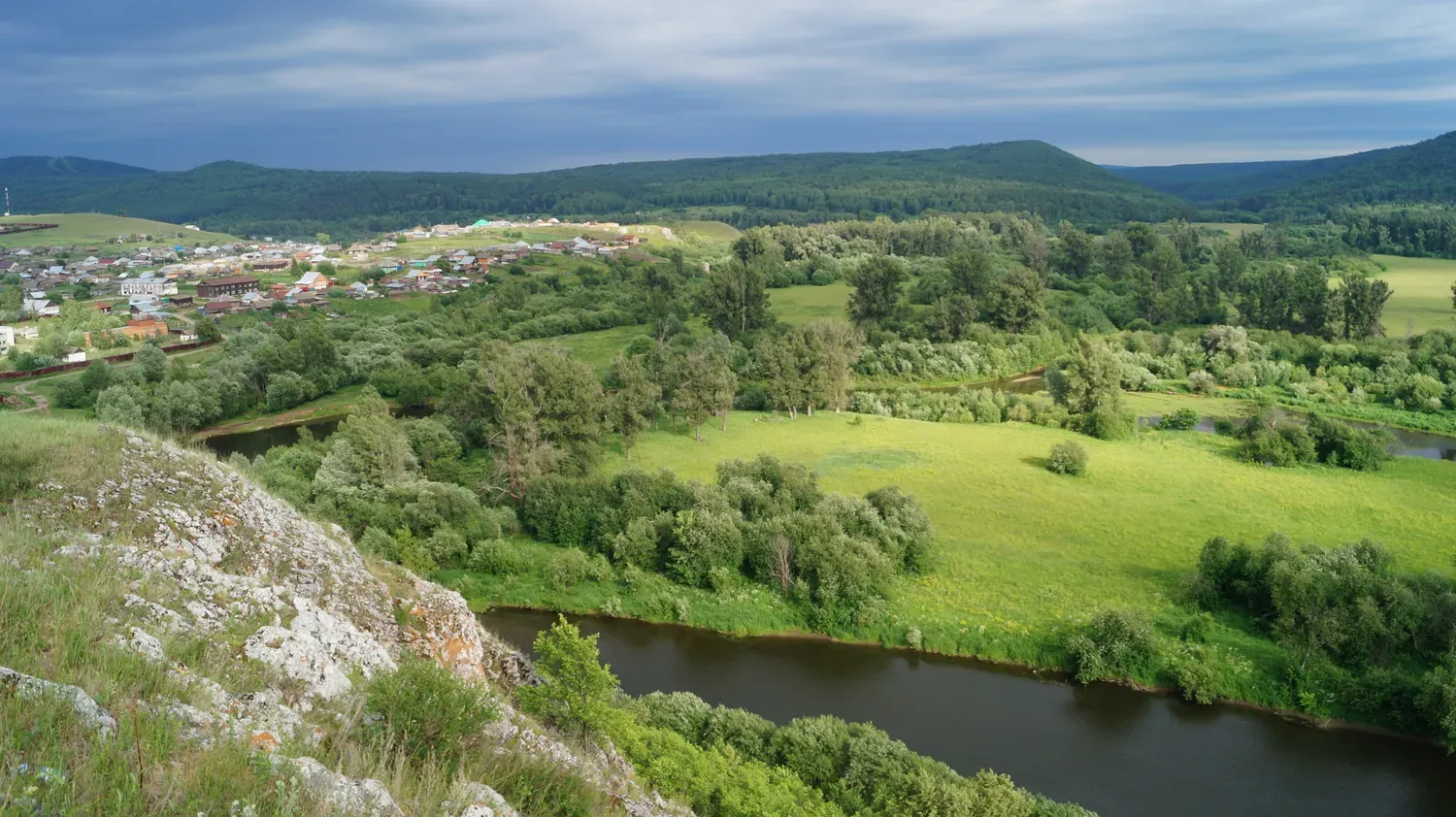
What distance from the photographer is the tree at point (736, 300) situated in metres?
76.0

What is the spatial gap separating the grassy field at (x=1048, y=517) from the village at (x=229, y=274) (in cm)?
6105

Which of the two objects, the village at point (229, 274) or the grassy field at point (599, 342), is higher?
the village at point (229, 274)

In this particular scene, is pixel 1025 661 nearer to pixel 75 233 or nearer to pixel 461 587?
pixel 461 587

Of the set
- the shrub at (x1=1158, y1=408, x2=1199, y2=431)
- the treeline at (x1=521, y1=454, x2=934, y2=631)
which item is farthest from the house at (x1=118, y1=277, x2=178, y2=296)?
the shrub at (x1=1158, y1=408, x2=1199, y2=431)

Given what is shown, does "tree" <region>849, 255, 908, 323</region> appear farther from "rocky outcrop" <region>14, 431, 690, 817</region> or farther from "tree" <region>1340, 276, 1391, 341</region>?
"rocky outcrop" <region>14, 431, 690, 817</region>

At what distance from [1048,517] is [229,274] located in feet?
373

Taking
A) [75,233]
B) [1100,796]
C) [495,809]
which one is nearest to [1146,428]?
[1100,796]

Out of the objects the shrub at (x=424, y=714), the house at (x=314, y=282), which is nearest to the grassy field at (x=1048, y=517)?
the shrub at (x=424, y=714)

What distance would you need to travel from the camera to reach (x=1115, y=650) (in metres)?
Answer: 24.6

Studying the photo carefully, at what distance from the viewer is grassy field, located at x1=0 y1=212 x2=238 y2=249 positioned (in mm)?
152750

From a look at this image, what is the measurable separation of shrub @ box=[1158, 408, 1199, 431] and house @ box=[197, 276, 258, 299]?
9650 cm

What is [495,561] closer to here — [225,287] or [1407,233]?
[225,287]

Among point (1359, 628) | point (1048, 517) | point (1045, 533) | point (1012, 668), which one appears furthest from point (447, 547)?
point (1359, 628)

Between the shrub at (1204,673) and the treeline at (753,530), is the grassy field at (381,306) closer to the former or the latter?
the treeline at (753,530)
